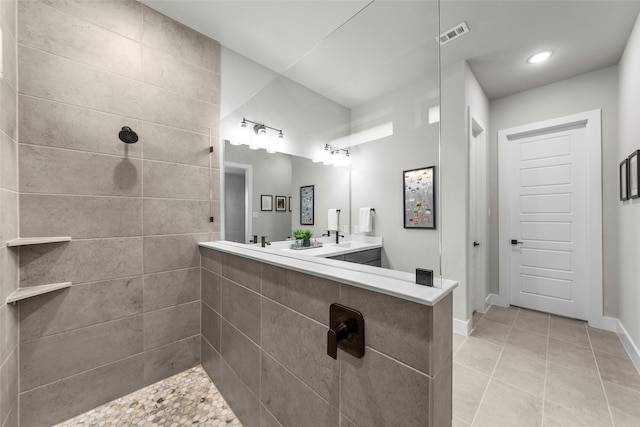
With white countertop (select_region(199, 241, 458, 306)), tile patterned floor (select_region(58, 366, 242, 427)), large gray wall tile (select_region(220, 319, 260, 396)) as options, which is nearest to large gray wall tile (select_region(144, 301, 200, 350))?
tile patterned floor (select_region(58, 366, 242, 427))

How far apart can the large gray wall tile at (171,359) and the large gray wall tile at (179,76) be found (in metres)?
2.00

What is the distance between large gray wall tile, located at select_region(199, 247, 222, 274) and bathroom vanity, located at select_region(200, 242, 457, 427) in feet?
0.37

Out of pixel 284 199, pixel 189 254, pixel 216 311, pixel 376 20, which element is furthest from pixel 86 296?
pixel 376 20

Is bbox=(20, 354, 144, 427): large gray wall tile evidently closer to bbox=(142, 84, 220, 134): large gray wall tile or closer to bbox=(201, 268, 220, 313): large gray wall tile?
bbox=(201, 268, 220, 313): large gray wall tile

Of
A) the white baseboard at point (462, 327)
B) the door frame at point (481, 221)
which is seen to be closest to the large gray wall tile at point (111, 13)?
the door frame at point (481, 221)

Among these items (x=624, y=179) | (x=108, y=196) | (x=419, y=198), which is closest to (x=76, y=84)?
(x=108, y=196)

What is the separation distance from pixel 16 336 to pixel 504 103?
4964mm

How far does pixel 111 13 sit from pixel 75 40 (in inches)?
12.4

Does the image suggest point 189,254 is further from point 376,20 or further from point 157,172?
point 376,20

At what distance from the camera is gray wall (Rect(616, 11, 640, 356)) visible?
1.90 meters

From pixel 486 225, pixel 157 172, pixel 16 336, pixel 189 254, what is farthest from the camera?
pixel 486 225

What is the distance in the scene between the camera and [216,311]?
174cm

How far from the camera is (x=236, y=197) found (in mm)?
2107

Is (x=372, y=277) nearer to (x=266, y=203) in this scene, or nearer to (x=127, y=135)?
(x=266, y=203)
